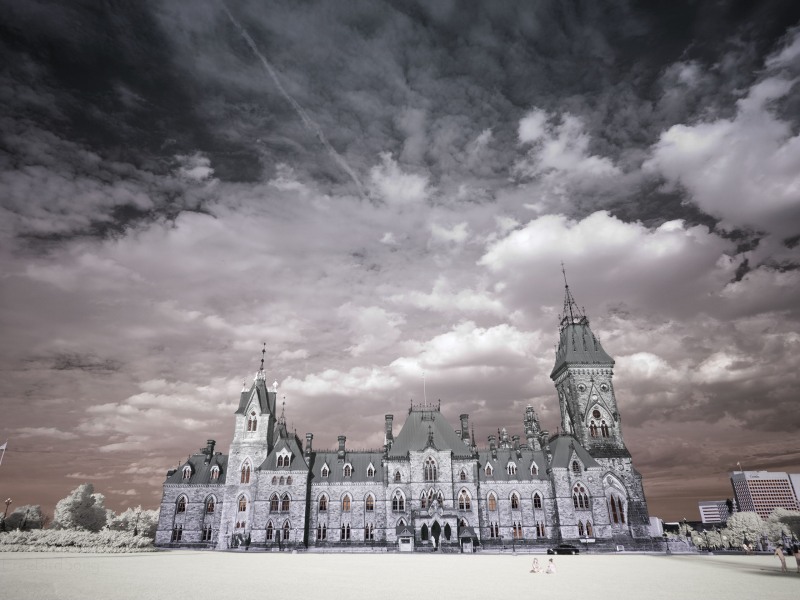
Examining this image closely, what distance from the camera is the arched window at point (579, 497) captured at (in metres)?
Answer: 56.0

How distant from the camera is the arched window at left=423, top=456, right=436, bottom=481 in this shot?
56.8 m

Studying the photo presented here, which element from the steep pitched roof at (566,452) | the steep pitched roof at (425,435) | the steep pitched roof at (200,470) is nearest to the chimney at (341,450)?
the steep pitched roof at (425,435)

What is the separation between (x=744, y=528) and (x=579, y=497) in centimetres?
5382

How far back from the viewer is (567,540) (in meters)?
54.1

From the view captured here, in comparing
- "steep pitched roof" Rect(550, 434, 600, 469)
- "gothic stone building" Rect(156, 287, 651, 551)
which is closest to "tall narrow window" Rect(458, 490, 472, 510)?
"gothic stone building" Rect(156, 287, 651, 551)

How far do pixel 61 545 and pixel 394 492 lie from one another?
33.0 metres

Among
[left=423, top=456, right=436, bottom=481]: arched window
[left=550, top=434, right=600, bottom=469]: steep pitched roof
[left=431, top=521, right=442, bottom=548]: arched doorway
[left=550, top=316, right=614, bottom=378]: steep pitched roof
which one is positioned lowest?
[left=431, top=521, right=442, bottom=548]: arched doorway

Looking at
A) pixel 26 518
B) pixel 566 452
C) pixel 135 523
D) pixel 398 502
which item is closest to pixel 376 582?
pixel 398 502

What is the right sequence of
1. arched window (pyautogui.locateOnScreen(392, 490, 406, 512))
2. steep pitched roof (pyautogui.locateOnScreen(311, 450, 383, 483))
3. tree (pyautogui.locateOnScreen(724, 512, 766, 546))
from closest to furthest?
arched window (pyautogui.locateOnScreen(392, 490, 406, 512)), steep pitched roof (pyautogui.locateOnScreen(311, 450, 383, 483)), tree (pyautogui.locateOnScreen(724, 512, 766, 546))

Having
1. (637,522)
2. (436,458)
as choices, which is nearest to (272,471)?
(436,458)

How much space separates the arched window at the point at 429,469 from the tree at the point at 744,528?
64053 mm

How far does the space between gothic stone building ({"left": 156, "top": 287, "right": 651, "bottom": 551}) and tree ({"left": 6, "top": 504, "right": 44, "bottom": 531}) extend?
1133 inches

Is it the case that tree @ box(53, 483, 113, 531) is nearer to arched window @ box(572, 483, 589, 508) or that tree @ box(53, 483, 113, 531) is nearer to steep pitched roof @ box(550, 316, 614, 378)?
arched window @ box(572, 483, 589, 508)

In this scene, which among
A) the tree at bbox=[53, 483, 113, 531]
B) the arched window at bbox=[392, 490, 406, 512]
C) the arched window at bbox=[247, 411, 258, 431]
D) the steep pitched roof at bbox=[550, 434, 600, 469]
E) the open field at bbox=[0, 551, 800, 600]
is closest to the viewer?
the open field at bbox=[0, 551, 800, 600]
